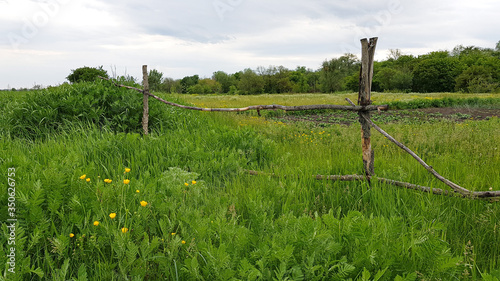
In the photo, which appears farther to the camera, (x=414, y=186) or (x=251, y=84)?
(x=251, y=84)

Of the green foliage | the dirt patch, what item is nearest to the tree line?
the dirt patch

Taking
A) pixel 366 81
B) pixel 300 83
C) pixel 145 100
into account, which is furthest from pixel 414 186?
pixel 300 83

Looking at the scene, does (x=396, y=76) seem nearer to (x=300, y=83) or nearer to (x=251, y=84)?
(x=300, y=83)

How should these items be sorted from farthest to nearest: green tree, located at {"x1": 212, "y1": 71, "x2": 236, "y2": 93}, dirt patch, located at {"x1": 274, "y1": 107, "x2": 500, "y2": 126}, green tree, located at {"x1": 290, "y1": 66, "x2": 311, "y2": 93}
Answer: green tree, located at {"x1": 212, "y1": 71, "x2": 236, "y2": 93} → green tree, located at {"x1": 290, "y1": 66, "x2": 311, "y2": 93} → dirt patch, located at {"x1": 274, "y1": 107, "x2": 500, "y2": 126}

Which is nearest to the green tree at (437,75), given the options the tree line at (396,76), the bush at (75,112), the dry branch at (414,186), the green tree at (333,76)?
the tree line at (396,76)

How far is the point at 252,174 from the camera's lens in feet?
13.7

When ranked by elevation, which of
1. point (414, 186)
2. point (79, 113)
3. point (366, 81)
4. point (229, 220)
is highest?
point (366, 81)

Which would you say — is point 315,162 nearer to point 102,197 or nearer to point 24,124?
point 102,197

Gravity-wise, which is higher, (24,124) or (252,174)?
(24,124)

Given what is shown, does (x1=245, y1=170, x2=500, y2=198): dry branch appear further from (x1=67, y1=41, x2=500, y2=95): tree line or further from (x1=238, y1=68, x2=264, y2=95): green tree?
(x1=238, y1=68, x2=264, y2=95): green tree

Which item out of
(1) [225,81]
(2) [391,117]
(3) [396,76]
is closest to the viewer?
(2) [391,117]

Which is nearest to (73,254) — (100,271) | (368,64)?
(100,271)

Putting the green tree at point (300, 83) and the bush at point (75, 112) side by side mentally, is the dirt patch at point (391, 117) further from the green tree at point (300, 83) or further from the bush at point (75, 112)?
the green tree at point (300, 83)

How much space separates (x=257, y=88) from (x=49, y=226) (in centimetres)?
6535
